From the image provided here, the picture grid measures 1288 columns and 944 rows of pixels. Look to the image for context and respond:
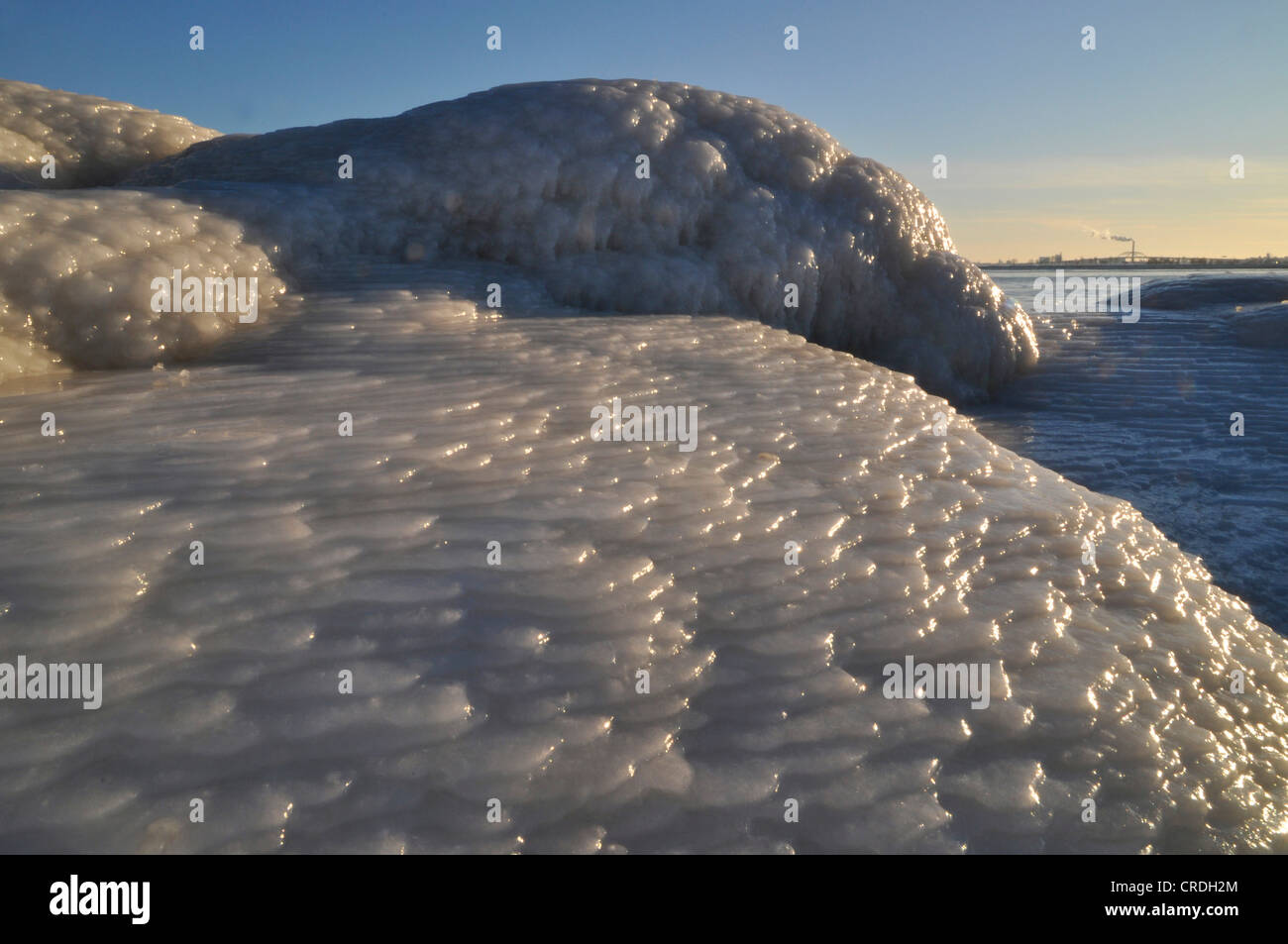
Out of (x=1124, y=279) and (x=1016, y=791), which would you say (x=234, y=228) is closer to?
(x=1016, y=791)

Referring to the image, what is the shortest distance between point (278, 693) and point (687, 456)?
1.85 m

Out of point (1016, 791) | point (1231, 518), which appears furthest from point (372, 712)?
point (1231, 518)

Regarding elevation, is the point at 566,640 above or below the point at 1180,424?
below

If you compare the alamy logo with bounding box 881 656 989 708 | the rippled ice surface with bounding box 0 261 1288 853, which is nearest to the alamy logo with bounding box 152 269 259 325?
the rippled ice surface with bounding box 0 261 1288 853

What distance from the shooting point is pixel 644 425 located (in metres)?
3.57

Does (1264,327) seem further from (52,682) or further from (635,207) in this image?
(52,682)

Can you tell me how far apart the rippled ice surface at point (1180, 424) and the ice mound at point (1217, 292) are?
590mm

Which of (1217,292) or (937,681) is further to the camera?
(1217,292)

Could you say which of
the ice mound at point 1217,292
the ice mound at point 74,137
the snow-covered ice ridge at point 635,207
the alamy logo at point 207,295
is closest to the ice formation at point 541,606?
the alamy logo at point 207,295

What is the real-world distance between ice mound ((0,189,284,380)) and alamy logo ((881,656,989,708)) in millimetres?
3440

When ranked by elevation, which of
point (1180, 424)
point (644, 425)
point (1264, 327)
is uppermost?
point (1264, 327)
